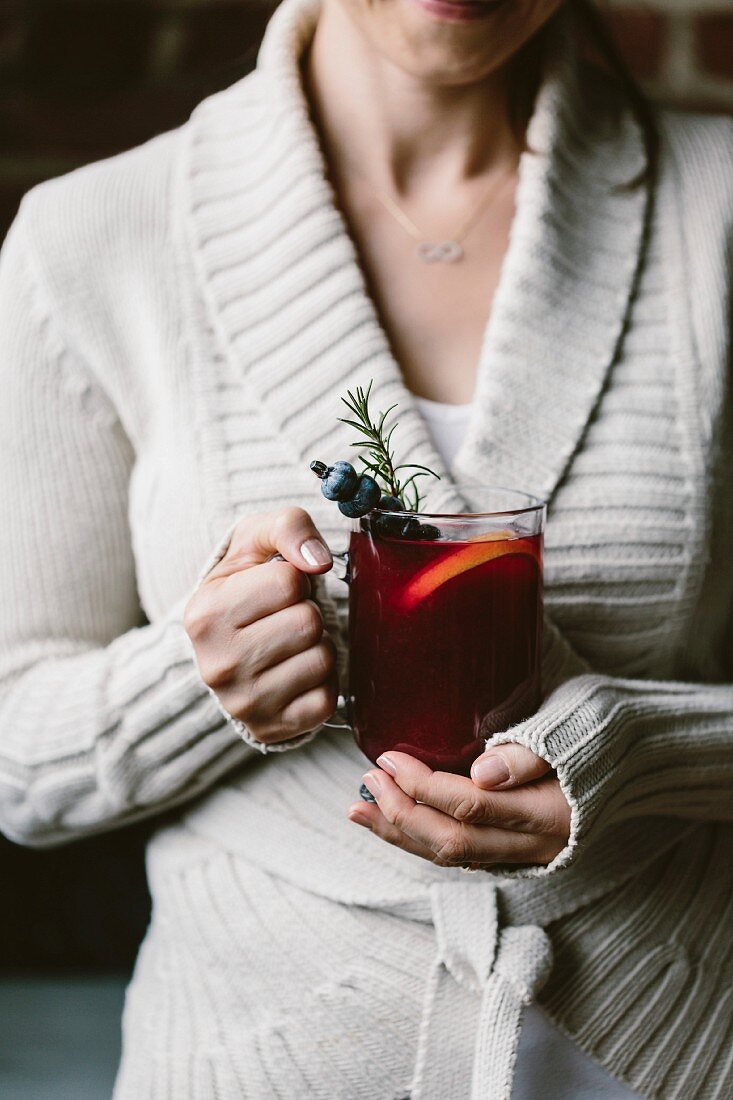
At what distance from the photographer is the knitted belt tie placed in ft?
2.73

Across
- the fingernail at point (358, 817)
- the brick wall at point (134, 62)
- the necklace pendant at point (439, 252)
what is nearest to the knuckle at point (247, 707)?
the fingernail at point (358, 817)

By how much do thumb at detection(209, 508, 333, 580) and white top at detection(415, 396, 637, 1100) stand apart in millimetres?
430

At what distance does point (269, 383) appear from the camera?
3.12ft

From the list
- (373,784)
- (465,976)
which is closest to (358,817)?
(373,784)

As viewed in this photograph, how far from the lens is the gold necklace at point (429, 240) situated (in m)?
1.05

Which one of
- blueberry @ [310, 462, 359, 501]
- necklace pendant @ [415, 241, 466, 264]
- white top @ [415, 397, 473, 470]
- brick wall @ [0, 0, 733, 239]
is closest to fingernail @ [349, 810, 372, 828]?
blueberry @ [310, 462, 359, 501]

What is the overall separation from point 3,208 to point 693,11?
39.7 inches

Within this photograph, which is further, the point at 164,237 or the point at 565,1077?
the point at 164,237

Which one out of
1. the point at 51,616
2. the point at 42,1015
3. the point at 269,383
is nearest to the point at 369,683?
the point at 269,383

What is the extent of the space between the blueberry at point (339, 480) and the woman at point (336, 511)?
0.14m

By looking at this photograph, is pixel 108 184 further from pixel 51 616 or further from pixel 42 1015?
pixel 42 1015

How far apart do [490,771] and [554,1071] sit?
35cm

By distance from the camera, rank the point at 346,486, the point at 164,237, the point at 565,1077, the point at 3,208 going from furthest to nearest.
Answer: the point at 3,208
the point at 164,237
the point at 565,1077
the point at 346,486

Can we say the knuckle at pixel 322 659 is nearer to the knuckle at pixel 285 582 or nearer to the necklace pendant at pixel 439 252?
the knuckle at pixel 285 582
